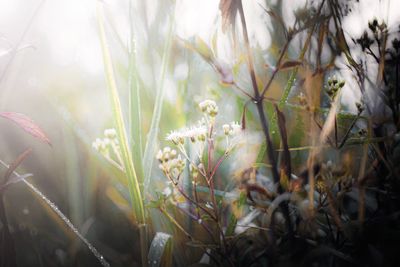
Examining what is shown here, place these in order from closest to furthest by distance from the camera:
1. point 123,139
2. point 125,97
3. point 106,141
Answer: point 123,139
point 106,141
point 125,97

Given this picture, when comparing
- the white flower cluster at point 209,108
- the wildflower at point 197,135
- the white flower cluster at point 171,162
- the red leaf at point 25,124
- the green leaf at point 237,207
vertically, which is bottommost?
the green leaf at point 237,207

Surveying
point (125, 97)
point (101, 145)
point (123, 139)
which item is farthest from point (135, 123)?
point (125, 97)

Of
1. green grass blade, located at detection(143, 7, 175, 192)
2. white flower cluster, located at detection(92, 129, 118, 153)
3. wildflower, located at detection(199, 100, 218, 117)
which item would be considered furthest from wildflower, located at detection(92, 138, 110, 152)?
wildflower, located at detection(199, 100, 218, 117)

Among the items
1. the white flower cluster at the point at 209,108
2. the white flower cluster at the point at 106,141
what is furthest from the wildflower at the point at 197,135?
the white flower cluster at the point at 106,141

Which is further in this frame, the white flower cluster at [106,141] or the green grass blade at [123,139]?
the white flower cluster at [106,141]

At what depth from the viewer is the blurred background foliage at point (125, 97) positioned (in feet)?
2.31

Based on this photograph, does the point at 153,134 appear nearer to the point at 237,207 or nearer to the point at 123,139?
the point at 123,139

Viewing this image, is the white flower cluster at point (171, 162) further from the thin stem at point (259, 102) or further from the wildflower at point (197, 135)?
the thin stem at point (259, 102)

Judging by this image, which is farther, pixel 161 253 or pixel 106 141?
pixel 106 141

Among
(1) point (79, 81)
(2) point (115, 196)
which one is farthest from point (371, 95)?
(1) point (79, 81)

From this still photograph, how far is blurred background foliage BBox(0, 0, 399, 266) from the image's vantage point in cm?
70

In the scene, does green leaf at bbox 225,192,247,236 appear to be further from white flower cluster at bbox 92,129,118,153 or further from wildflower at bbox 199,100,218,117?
white flower cluster at bbox 92,129,118,153

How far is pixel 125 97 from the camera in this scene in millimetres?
1037

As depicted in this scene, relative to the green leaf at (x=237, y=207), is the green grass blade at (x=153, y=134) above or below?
above
